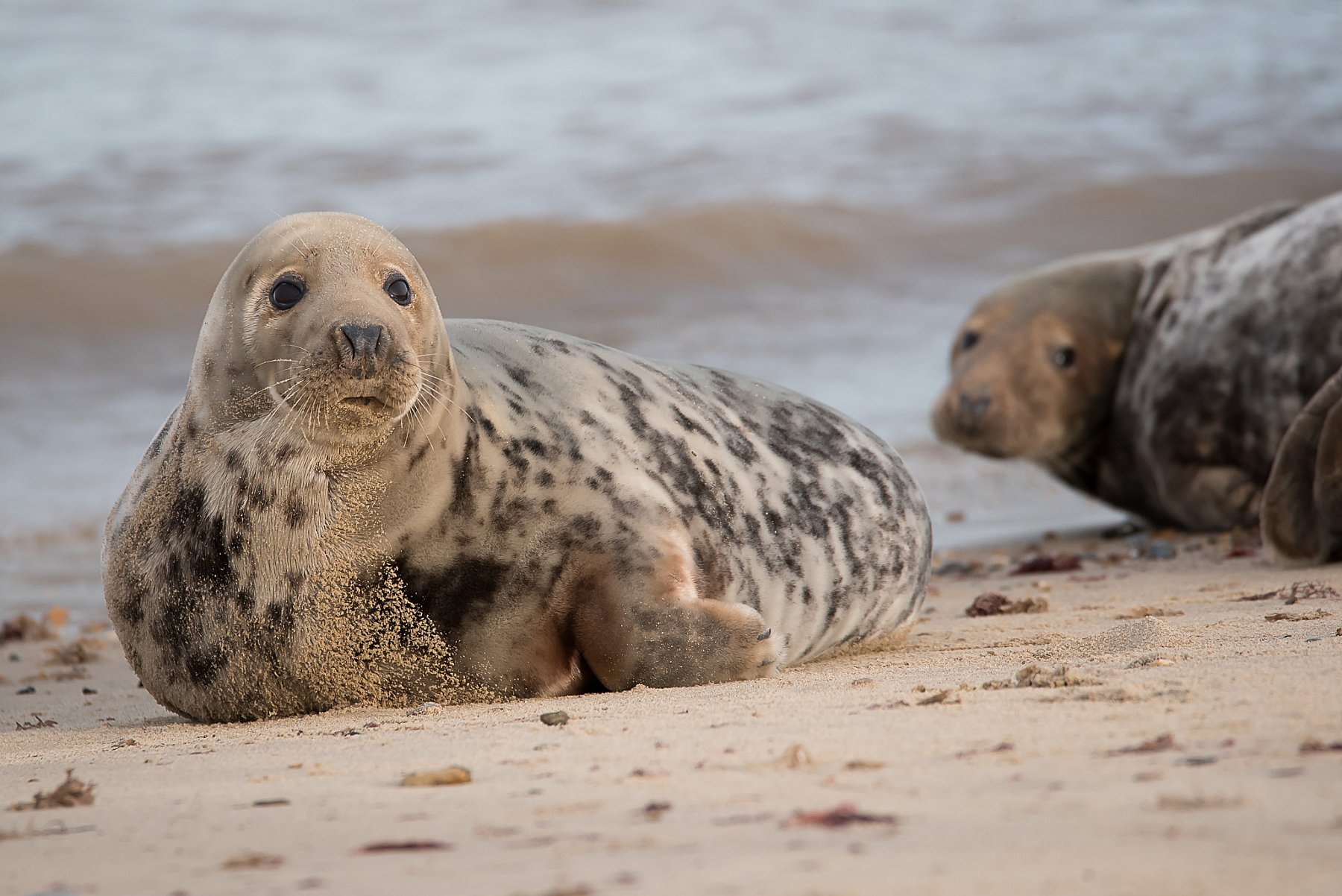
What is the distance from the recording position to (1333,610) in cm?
365

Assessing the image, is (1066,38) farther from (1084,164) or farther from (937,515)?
(937,515)

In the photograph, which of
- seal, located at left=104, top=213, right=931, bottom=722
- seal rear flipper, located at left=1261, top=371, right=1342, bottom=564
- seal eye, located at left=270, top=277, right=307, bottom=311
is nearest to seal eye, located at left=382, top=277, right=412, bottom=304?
seal, located at left=104, top=213, right=931, bottom=722

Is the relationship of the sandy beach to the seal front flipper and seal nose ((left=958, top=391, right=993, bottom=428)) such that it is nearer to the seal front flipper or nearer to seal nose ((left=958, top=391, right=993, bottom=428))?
the seal front flipper

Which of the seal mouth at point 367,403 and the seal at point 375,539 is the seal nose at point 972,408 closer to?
the seal at point 375,539

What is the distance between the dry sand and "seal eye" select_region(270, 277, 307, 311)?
2.74ft

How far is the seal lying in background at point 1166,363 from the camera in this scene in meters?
5.96

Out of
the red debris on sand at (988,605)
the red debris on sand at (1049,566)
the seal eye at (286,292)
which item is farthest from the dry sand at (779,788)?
the red debris on sand at (1049,566)

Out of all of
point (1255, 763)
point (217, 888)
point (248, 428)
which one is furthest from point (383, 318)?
point (1255, 763)

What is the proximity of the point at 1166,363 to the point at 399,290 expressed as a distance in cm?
408

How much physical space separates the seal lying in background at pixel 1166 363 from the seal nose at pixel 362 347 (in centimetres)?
394

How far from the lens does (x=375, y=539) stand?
3.29 m

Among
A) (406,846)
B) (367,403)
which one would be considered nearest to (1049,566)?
(367,403)

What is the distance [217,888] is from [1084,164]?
15.9 m

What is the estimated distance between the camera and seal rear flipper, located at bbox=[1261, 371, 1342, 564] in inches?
180
